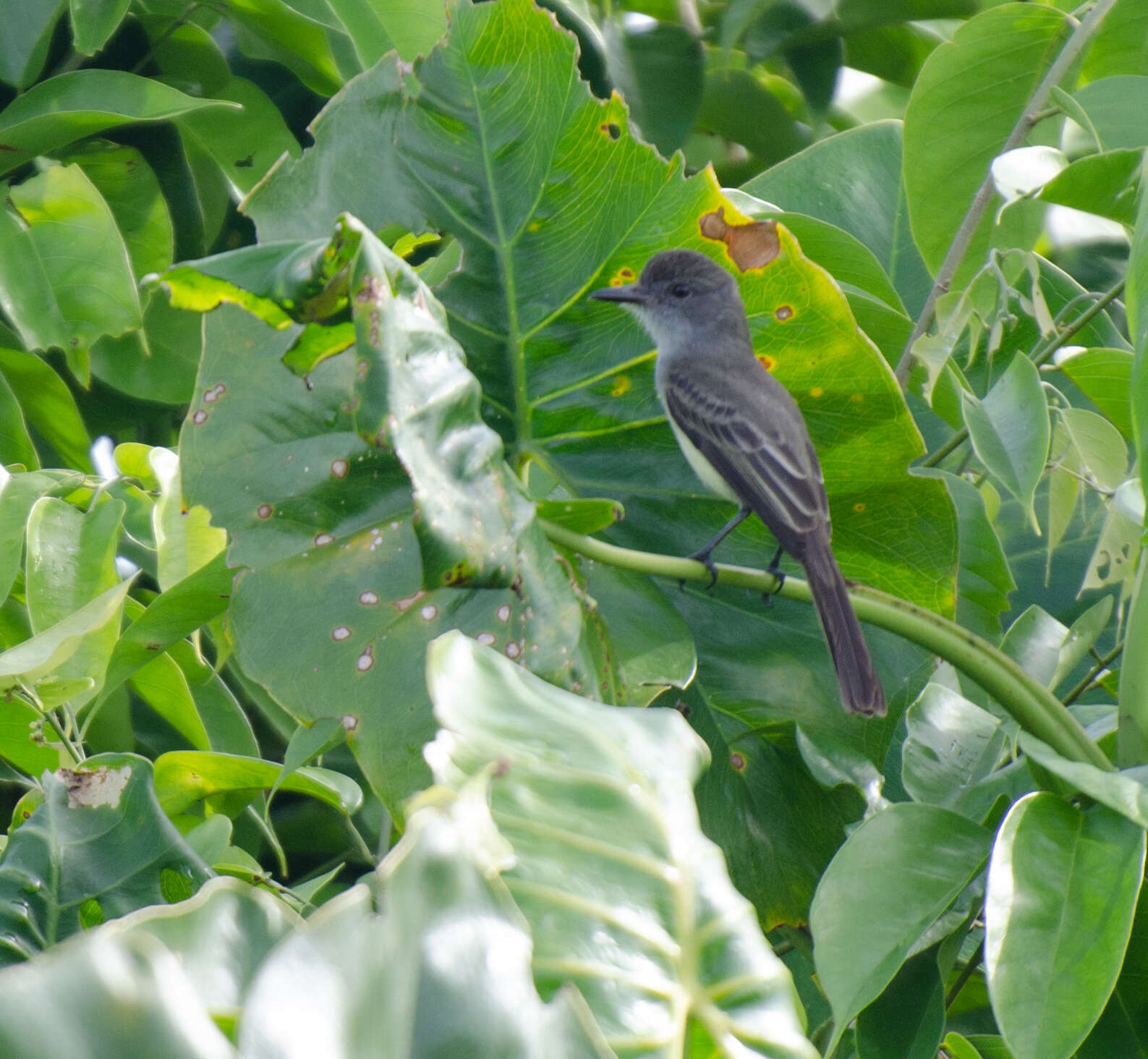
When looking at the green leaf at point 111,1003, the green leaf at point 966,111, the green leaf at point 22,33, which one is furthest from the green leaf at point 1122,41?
the green leaf at point 111,1003

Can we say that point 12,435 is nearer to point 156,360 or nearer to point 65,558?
point 156,360

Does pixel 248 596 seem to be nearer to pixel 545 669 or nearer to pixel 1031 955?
pixel 545 669

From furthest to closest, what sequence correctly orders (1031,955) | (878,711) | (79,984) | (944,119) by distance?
(944,119), (878,711), (1031,955), (79,984)

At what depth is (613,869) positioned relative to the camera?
0.66 metres

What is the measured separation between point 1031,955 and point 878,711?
358 millimetres

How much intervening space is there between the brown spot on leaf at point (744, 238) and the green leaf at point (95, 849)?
28.5 inches

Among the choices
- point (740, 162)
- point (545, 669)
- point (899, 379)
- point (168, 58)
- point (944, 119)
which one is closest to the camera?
point (545, 669)

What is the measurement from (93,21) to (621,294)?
0.80 m

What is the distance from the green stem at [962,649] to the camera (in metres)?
1.03

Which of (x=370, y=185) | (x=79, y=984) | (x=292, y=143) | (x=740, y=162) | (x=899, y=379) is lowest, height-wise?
(x=740, y=162)

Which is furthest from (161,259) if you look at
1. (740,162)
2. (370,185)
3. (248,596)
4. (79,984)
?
(79,984)

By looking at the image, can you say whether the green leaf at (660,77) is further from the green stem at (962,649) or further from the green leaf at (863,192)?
the green stem at (962,649)

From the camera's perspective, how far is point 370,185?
49.6 inches

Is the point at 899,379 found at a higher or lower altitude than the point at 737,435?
higher
